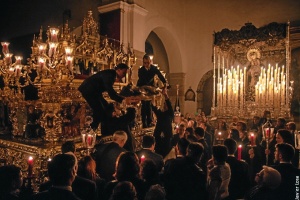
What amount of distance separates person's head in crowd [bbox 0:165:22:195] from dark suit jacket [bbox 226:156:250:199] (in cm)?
268

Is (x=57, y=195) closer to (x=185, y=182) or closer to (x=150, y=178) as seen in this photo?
(x=150, y=178)

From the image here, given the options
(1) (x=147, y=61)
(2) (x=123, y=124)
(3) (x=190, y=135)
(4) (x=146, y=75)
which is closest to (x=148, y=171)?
(2) (x=123, y=124)

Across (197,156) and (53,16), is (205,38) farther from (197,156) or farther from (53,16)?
(197,156)

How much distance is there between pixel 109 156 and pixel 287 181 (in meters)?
2.30

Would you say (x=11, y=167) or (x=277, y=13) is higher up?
(x=277, y=13)

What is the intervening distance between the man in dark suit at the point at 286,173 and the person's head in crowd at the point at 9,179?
8.90 ft

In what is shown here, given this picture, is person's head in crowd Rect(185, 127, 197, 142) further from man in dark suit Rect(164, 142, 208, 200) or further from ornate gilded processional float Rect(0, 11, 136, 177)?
ornate gilded processional float Rect(0, 11, 136, 177)

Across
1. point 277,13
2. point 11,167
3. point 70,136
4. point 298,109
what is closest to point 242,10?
point 277,13

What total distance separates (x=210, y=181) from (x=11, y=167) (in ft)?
7.22

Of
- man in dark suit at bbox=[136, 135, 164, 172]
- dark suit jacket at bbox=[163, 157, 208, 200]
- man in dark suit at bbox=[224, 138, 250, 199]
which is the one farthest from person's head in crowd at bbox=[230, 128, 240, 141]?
dark suit jacket at bbox=[163, 157, 208, 200]

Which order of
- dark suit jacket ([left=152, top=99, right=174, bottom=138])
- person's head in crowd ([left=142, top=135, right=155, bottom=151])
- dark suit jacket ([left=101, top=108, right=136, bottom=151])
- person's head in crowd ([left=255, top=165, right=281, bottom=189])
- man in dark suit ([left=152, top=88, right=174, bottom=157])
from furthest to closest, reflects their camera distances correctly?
dark suit jacket ([left=152, top=99, right=174, bottom=138]) < man in dark suit ([left=152, top=88, right=174, bottom=157]) < dark suit jacket ([left=101, top=108, right=136, bottom=151]) < person's head in crowd ([left=142, top=135, right=155, bottom=151]) < person's head in crowd ([left=255, top=165, right=281, bottom=189])

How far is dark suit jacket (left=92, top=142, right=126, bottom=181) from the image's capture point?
13.3 ft

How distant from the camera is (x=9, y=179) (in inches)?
103

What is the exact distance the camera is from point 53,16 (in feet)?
49.1
